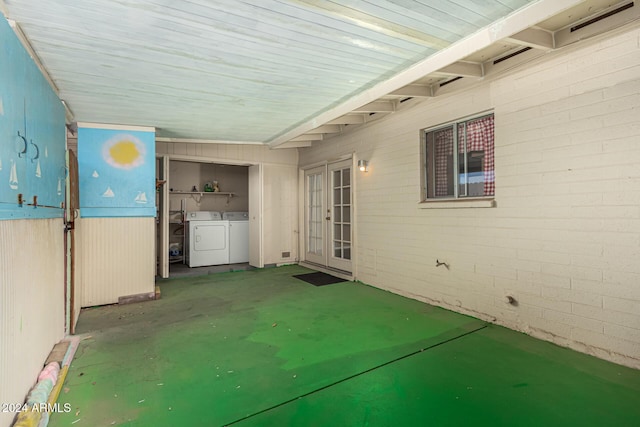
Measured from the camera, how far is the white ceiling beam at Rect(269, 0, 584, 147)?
202 centimetres

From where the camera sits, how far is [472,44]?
2.42 m

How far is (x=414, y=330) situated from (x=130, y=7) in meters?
3.61

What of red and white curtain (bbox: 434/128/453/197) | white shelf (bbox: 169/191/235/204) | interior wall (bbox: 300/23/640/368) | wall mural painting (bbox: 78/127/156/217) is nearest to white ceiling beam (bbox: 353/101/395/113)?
Answer: interior wall (bbox: 300/23/640/368)

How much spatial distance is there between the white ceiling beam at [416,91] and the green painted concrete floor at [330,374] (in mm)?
2697

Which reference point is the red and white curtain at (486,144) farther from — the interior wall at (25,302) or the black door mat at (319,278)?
the interior wall at (25,302)

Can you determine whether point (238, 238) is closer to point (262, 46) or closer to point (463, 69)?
point (262, 46)

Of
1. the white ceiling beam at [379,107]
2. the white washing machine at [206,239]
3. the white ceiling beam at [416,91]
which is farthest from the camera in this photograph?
the white washing machine at [206,239]

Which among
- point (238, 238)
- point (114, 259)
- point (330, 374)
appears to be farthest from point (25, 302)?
point (238, 238)

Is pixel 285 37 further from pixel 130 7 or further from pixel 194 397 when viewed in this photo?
pixel 194 397

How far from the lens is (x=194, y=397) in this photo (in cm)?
216

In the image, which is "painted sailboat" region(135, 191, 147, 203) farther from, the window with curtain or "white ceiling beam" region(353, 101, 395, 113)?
the window with curtain

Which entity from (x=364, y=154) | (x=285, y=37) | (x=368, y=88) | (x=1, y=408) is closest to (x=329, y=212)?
(x=364, y=154)

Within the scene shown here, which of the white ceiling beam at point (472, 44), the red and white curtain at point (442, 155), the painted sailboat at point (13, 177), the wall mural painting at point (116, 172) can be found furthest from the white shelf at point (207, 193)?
the painted sailboat at point (13, 177)

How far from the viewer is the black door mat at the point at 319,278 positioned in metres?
5.58
